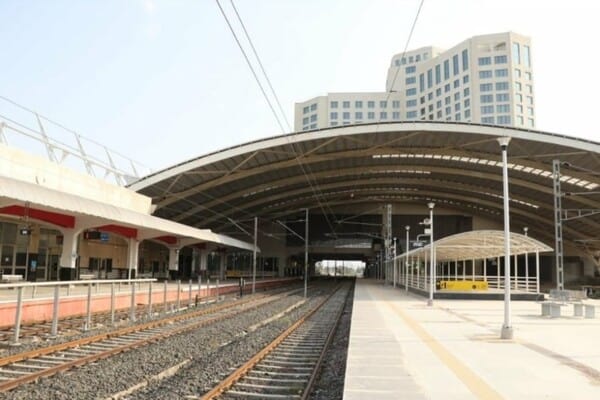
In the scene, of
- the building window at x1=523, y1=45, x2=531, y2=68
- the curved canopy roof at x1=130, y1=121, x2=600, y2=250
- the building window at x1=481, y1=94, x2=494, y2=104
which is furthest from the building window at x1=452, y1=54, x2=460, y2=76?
the curved canopy roof at x1=130, y1=121, x2=600, y2=250

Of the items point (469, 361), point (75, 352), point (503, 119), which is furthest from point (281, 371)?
point (503, 119)

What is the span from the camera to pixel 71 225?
84.7ft

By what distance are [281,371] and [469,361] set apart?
362cm

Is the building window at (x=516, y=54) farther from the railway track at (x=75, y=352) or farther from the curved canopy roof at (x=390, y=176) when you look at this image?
the railway track at (x=75, y=352)

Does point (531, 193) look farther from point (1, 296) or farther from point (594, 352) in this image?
point (1, 296)

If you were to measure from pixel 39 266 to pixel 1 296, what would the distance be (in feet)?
58.4

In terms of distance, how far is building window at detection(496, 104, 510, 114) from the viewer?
318 ft

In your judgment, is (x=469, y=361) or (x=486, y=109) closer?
(x=469, y=361)

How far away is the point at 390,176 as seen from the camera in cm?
6256

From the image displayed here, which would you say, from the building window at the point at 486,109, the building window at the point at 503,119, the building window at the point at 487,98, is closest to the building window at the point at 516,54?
the building window at the point at 487,98

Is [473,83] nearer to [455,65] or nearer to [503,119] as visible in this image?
[455,65]

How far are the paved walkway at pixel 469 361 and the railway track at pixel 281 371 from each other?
0.92m

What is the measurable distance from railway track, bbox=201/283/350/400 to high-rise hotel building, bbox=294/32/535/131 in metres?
74.1

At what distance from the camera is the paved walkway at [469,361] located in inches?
296
